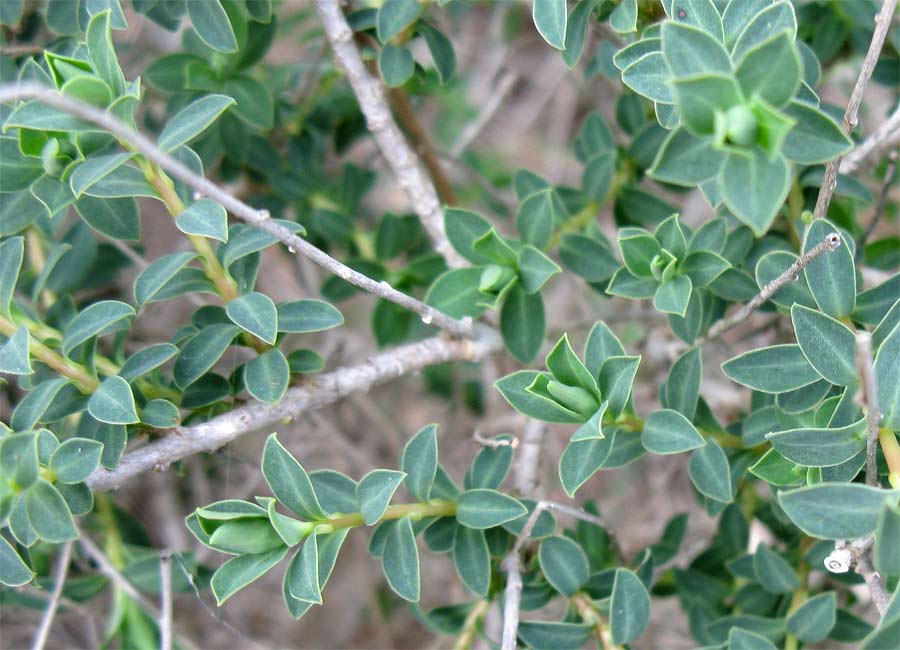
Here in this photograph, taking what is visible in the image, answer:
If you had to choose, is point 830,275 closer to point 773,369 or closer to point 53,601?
point 773,369

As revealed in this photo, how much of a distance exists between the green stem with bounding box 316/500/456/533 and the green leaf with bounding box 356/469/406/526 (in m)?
0.03

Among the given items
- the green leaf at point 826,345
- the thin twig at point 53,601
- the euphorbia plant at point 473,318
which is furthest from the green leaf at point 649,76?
the thin twig at point 53,601

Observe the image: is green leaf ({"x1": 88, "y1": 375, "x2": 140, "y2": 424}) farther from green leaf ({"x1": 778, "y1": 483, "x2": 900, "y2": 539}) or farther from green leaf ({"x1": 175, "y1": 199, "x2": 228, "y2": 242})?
green leaf ({"x1": 778, "y1": 483, "x2": 900, "y2": 539})

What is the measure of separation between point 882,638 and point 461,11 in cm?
192

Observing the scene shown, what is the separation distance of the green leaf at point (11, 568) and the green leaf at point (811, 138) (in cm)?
117

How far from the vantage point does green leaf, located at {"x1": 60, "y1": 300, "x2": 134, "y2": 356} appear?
130 centimetres

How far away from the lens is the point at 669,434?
1.32 m

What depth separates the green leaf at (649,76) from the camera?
1.19 m

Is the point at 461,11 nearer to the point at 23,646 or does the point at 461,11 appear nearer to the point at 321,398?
the point at 321,398

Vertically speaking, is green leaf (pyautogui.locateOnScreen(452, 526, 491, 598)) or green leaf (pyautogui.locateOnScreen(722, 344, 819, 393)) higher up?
green leaf (pyautogui.locateOnScreen(722, 344, 819, 393))

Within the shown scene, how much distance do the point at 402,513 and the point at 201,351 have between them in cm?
42

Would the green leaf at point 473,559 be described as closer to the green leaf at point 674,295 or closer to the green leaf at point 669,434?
the green leaf at point 669,434

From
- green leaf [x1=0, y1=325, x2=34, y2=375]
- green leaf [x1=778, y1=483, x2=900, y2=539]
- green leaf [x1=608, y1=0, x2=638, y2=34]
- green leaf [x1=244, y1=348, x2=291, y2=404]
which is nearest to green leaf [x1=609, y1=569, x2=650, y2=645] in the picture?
green leaf [x1=778, y1=483, x2=900, y2=539]

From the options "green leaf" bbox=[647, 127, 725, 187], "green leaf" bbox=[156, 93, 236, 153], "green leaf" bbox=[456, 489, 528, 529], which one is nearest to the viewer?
"green leaf" bbox=[647, 127, 725, 187]
